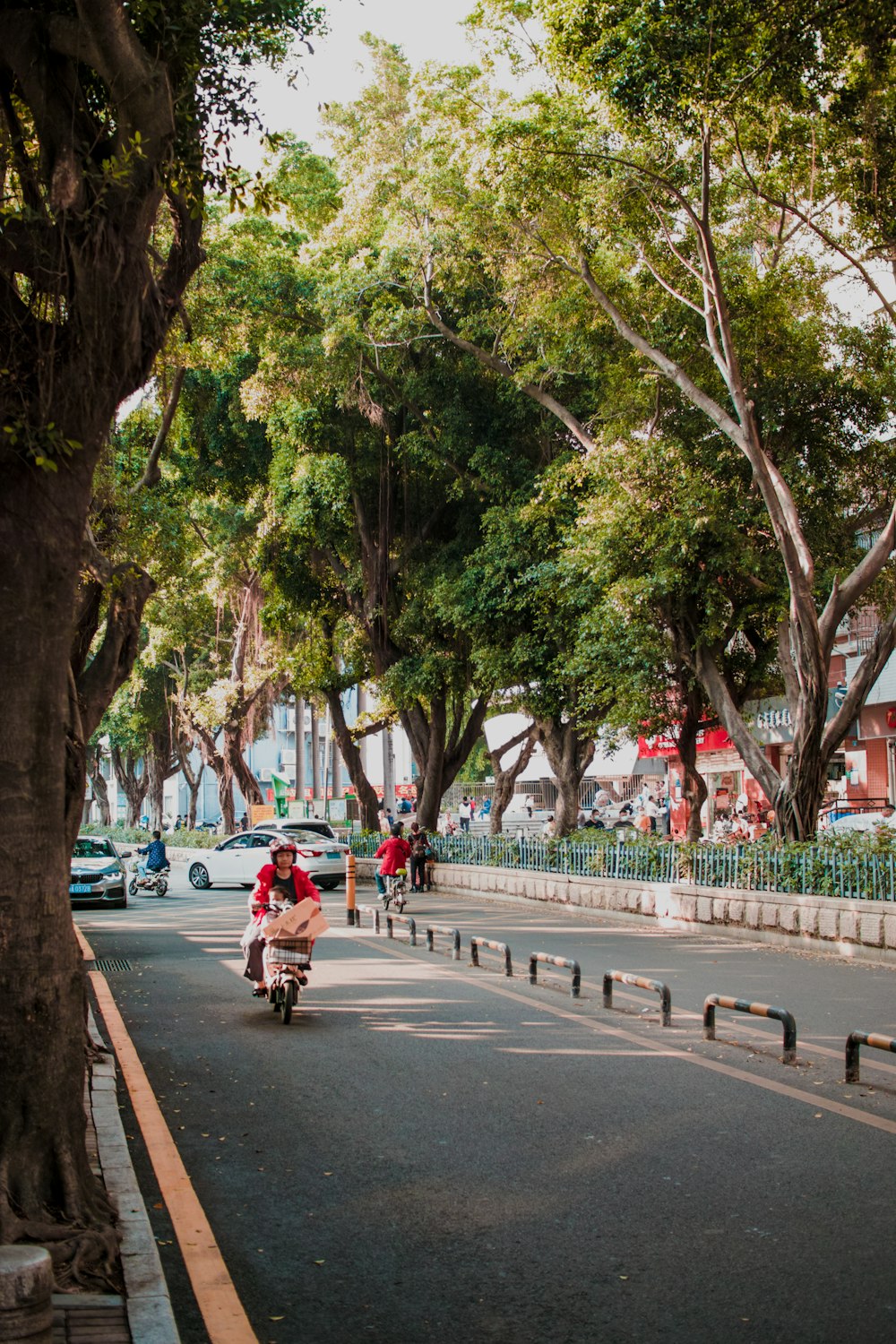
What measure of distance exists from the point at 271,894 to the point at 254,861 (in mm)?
20180

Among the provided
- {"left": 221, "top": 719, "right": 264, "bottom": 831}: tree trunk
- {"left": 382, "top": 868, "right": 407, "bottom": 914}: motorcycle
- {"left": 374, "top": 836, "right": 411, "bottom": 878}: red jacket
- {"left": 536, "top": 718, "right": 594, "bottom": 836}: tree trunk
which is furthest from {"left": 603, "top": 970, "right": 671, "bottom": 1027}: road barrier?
{"left": 221, "top": 719, "right": 264, "bottom": 831}: tree trunk

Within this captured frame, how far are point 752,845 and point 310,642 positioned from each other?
64.9 feet

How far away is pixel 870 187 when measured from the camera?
53.1 ft

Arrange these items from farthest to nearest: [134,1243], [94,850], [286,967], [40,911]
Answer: [94,850]
[286,967]
[40,911]
[134,1243]

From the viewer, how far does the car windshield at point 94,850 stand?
27.6 meters

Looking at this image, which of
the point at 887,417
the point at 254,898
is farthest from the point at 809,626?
the point at 254,898

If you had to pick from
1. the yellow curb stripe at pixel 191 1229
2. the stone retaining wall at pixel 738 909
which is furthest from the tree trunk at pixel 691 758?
the yellow curb stripe at pixel 191 1229

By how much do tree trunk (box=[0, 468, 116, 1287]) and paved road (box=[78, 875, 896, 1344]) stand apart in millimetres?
549

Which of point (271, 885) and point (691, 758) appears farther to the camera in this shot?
point (691, 758)

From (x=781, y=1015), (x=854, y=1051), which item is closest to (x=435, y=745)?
(x=781, y=1015)

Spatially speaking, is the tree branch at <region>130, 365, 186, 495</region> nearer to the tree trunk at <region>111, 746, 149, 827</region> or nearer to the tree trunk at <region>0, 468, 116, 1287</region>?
the tree trunk at <region>0, 468, 116, 1287</region>

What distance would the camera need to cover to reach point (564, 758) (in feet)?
91.5

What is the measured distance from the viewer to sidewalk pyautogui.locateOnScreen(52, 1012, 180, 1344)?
4.21 metres

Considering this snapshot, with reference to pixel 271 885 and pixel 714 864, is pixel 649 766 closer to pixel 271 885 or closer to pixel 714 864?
pixel 714 864
